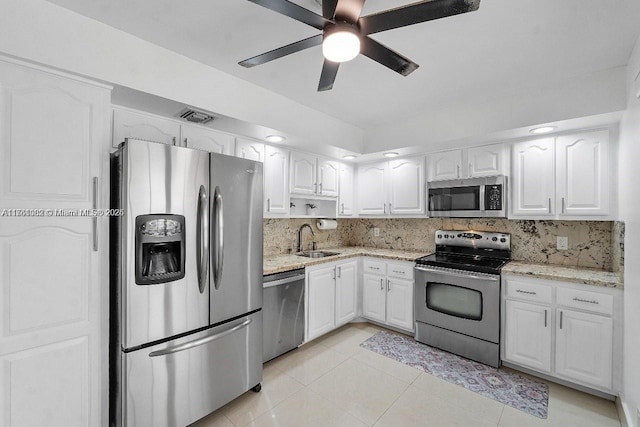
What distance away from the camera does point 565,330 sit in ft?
7.72

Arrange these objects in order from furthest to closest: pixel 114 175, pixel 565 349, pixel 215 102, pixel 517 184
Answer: pixel 517 184
pixel 565 349
pixel 215 102
pixel 114 175

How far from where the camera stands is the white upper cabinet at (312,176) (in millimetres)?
3287

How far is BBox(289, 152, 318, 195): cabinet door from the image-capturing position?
327 centimetres

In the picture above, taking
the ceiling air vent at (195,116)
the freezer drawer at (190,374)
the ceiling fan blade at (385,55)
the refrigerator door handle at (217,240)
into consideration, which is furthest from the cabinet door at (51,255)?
the ceiling fan blade at (385,55)

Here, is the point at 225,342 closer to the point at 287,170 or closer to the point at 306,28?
the point at 287,170

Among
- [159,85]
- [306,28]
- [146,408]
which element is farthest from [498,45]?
[146,408]

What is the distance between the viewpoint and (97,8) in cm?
158

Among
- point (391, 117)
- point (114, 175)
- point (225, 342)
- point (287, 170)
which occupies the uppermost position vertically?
point (391, 117)

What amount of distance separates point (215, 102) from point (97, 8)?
2.61ft

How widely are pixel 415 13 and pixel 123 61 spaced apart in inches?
66.2

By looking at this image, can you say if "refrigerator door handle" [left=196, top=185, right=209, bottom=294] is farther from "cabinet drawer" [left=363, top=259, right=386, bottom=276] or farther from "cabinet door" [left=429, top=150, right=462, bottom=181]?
"cabinet door" [left=429, top=150, right=462, bottom=181]

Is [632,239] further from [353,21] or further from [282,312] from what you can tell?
[282,312]

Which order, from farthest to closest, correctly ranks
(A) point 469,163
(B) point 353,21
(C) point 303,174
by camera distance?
(C) point 303,174 < (A) point 469,163 < (B) point 353,21

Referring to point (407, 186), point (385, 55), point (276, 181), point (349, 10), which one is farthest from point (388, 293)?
point (349, 10)
